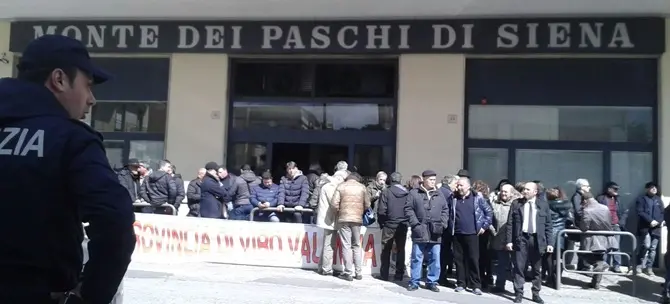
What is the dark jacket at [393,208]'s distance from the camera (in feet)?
31.3

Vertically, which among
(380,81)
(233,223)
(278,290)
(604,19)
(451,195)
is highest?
(604,19)

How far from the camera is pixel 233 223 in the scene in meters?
10.3

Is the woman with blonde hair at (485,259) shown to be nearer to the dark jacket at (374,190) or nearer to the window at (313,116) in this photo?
the dark jacket at (374,190)

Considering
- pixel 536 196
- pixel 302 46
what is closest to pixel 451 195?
pixel 536 196

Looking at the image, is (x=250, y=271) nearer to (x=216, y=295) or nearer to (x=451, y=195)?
(x=216, y=295)

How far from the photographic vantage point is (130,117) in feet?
46.5

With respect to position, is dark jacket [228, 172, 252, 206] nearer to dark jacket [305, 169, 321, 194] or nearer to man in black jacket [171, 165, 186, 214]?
man in black jacket [171, 165, 186, 214]

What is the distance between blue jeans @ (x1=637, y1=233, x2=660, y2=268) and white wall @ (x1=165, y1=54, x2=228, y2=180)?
9.00 metres

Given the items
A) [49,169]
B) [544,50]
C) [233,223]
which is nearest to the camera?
[49,169]

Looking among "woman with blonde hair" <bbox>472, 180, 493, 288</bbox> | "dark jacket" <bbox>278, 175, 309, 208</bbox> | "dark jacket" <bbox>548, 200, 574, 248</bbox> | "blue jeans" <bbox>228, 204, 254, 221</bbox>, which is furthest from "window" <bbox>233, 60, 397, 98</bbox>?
"dark jacket" <bbox>548, 200, 574, 248</bbox>

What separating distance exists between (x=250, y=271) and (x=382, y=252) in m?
2.27

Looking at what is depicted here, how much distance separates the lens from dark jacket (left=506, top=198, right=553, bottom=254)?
346 inches

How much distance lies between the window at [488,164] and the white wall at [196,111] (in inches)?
226

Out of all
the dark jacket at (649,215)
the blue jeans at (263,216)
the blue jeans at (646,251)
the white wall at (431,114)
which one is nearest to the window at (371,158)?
the white wall at (431,114)
